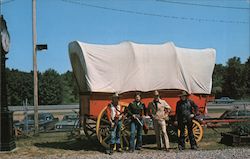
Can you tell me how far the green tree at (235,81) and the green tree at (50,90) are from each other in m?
31.4

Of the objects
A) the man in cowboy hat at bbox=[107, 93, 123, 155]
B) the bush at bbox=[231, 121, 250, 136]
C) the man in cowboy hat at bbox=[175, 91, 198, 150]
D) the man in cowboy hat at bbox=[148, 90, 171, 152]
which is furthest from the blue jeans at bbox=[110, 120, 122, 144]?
the bush at bbox=[231, 121, 250, 136]

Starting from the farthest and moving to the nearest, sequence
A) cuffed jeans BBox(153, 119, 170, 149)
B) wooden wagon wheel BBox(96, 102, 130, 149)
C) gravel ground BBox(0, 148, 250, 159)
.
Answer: wooden wagon wheel BBox(96, 102, 130, 149) < cuffed jeans BBox(153, 119, 170, 149) < gravel ground BBox(0, 148, 250, 159)

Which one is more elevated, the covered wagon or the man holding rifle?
the covered wagon

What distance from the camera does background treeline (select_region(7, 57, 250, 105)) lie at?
216 feet

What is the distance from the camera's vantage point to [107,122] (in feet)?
41.1

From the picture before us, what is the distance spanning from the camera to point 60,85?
3034 inches

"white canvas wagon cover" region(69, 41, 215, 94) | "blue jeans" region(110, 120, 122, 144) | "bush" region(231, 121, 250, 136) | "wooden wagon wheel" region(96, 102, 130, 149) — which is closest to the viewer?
"blue jeans" region(110, 120, 122, 144)

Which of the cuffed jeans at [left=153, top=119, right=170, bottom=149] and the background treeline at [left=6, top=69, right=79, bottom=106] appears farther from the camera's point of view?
the background treeline at [left=6, top=69, right=79, bottom=106]

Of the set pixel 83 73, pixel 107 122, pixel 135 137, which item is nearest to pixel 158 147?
pixel 135 137

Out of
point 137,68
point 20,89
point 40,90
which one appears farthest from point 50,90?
point 137,68

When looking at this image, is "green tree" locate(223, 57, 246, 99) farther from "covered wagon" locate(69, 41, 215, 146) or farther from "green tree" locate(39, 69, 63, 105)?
"covered wagon" locate(69, 41, 215, 146)

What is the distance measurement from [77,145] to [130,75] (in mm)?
3218

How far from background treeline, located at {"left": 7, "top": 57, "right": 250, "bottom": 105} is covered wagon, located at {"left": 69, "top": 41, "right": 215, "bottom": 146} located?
4797 centimetres

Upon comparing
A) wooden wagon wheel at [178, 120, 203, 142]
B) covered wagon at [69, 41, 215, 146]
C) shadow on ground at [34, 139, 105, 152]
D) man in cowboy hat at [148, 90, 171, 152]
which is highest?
covered wagon at [69, 41, 215, 146]
